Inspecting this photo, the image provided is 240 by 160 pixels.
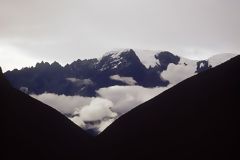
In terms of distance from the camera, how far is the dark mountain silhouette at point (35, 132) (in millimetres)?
124625

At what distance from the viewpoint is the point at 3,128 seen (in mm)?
131625

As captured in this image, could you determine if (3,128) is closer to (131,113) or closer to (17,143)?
(17,143)

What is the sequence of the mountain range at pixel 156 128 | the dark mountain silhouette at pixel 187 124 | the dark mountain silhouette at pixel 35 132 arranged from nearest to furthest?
1. the dark mountain silhouette at pixel 187 124
2. the mountain range at pixel 156 128
3. the dark mountain silhouette at pixel 35 132

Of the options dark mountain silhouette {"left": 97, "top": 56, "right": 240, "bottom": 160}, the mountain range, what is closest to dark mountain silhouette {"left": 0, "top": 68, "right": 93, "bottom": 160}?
the mountain range

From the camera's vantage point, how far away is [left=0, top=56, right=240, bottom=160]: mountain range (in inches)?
4109

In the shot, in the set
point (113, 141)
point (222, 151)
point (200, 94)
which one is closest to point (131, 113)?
point (113, 141)

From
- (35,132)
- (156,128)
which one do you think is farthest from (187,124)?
(35,132)

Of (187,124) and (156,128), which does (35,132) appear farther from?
(187,124)

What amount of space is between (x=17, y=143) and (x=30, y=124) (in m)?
14.4

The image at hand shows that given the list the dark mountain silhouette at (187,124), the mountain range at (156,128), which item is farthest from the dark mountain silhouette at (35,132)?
the dark mountain silhouette at (187,124)

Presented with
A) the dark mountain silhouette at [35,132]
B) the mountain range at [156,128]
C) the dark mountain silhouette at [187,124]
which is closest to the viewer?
the dark mountain silhouette at [187,124]

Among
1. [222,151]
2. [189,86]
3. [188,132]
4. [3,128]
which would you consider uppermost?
[189,86]

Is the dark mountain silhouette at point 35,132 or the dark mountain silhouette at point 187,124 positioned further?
the dark mountain silhouette at point 35,132

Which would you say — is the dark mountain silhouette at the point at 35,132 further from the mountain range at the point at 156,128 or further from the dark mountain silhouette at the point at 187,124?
the dark mountain silhouette at the point at 187,124
